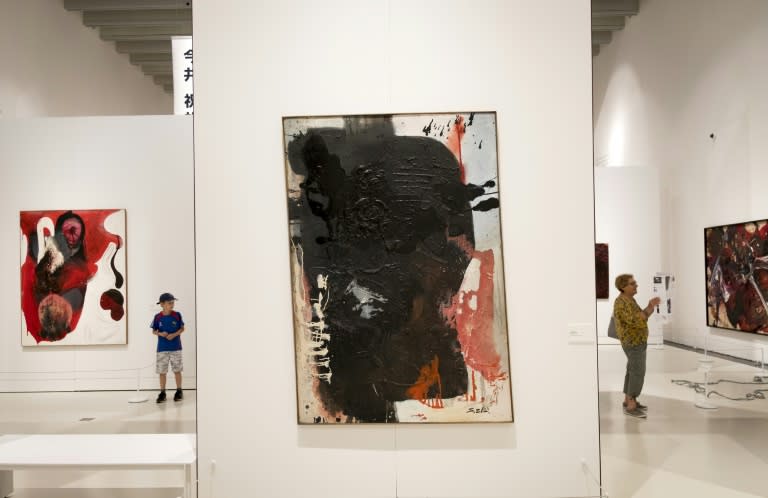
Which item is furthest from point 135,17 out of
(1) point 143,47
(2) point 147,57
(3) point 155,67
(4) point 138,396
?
(4) point 138,396

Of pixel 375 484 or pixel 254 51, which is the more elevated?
pixel 254 51

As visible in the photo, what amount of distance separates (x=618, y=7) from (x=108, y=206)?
12.3 meters

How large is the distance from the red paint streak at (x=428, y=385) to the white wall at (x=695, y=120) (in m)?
7.78

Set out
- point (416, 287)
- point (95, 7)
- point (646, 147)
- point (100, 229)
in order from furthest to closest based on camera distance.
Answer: point (646, 147) → point (95, 7) → point (100, 229) → point (416, 287)

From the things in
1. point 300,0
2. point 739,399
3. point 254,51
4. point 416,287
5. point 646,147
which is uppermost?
point 646,147

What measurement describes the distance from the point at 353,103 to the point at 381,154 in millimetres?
452

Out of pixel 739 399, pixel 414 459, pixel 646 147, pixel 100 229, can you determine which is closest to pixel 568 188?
pixel 414 459

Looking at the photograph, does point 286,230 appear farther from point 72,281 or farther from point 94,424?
point 72,281

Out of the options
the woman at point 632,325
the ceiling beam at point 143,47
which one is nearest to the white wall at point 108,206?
the ceiling beam at point 143,47

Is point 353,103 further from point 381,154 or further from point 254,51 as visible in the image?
point 254,51

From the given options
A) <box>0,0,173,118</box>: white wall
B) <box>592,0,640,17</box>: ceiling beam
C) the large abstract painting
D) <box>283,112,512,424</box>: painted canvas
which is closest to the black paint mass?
<box>283,112,512,424</box>: painted canvas

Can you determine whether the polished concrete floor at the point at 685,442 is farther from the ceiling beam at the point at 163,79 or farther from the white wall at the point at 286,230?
the ceiling beam at the point at 163,79

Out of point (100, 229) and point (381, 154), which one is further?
point (100, 229)

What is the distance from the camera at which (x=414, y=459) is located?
3891 mm
